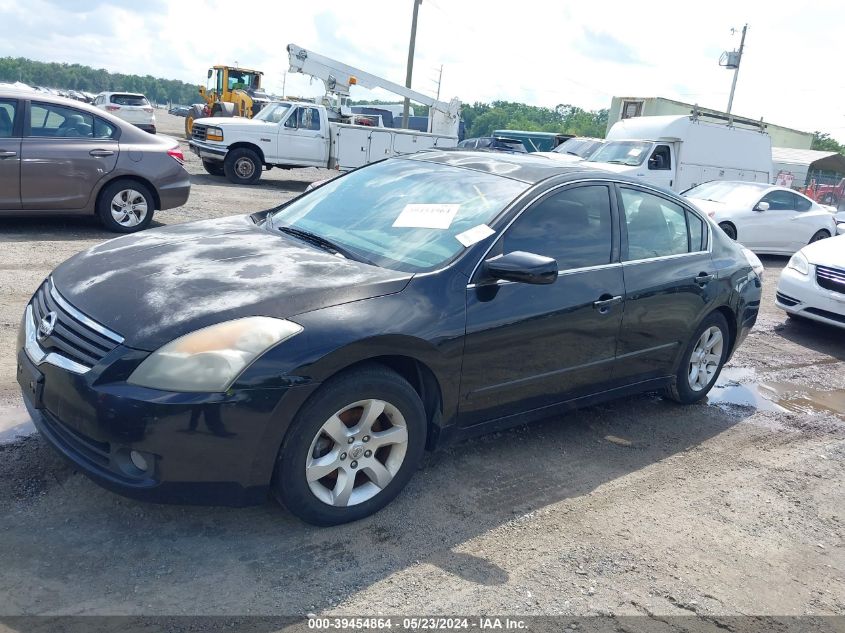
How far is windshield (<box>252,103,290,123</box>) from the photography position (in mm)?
18281

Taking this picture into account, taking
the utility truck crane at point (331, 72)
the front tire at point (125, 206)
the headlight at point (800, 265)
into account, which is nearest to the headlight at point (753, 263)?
the headlight at point (800, 265)

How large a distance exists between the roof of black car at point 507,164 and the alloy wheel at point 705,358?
1.46m

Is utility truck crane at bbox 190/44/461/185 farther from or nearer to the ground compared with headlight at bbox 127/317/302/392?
farther from the ground

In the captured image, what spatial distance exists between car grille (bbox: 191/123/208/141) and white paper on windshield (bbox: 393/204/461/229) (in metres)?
14.9

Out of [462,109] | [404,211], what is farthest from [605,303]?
[462,109]

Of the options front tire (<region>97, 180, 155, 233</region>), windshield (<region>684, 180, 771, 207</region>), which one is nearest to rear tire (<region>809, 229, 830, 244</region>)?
windshield (<region>684, 180, 771, 207</region>)

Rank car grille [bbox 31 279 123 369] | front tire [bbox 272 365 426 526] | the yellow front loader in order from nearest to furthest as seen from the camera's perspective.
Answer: car grille [bbox 31 279 123 369] < front tire [bbox 272 365 426 526] < the yellow front loader

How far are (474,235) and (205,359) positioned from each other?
5.10ft

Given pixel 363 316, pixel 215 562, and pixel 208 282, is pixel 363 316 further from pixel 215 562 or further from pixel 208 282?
pixel 215 562

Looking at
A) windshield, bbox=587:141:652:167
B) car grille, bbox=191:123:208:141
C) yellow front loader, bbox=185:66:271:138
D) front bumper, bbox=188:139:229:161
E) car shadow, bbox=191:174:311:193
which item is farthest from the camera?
yellow front loader, bbox=185:66:271:138

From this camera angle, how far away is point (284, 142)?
59.6ft

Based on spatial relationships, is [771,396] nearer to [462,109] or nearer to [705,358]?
[705,358]

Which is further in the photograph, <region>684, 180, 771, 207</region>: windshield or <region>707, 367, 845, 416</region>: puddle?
<region>684, 180, 771, 207</region>: windshield

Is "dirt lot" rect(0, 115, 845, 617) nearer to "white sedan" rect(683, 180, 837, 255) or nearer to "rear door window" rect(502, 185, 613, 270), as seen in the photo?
"rear door window" rect(502, 185, 613, 270)
